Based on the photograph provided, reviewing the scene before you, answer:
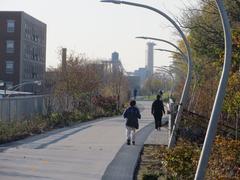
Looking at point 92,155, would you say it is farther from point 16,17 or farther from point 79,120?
point 16,17

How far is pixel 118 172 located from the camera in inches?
593

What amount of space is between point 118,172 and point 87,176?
0.81m

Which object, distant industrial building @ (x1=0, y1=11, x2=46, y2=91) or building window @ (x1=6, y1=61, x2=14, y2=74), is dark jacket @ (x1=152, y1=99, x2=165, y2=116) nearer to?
distant industrial building @ (x1=0, y1=11, x2=46, y2=91)

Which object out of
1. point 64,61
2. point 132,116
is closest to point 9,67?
point 64,61

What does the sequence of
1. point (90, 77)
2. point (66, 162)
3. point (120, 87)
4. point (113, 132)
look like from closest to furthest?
point (66, 162) → point (113, 132) → point (90, 77) → point (120, 87)

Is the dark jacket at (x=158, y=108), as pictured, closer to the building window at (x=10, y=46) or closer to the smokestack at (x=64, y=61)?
the smokestack at (x=64, y=61)

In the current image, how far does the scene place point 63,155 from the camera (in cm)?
1906

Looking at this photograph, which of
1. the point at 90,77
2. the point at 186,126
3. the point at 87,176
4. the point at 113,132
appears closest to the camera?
the point at 87,176

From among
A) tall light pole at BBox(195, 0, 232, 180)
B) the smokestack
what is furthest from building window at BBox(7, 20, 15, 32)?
tall light pole at BBox(195, 0, 232, 180)

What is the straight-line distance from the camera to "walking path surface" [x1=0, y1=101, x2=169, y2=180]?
1483cm

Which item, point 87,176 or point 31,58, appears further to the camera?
point 31,58

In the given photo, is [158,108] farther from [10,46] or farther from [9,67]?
[9,67]

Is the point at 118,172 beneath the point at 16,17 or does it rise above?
beneath

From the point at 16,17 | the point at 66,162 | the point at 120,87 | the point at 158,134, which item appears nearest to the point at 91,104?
the point at 120,87
